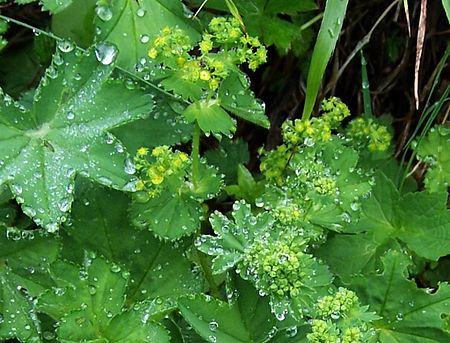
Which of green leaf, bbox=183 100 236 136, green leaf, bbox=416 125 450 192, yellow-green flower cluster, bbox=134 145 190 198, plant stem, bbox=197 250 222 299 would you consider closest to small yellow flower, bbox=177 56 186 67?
green leaf, bbox=183 100 236 136

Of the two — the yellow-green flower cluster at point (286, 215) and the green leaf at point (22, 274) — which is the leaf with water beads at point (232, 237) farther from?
the green leaf at point (22, 274)

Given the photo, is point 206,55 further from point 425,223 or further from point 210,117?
point 425,223

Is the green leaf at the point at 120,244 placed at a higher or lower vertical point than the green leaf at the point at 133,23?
lower

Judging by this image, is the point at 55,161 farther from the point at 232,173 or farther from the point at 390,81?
the point at 390,81

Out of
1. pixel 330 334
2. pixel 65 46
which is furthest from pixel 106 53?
pixel 330 334

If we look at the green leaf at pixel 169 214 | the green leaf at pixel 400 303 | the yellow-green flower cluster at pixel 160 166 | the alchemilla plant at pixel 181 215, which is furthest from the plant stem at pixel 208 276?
the green leaf at pixel 400 303

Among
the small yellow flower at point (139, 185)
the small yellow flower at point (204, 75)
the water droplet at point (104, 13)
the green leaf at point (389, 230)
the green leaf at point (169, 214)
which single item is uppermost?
the small yellow flower at point (204, 75)

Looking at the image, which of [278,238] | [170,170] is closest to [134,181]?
[170,170]
